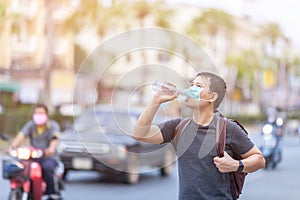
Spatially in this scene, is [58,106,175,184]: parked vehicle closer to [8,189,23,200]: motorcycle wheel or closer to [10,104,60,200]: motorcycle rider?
[10,104,60,200]: motorcycle rider

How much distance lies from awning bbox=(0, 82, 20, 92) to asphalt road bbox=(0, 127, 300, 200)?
2950 centimetres

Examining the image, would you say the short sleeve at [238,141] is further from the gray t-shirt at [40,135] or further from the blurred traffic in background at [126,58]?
the gray t-shirt at [40,135]

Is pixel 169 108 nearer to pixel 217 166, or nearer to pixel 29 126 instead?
pixel 217 166

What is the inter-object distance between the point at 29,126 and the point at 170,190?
5.25 metres

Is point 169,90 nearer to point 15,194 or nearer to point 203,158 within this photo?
point 203,158

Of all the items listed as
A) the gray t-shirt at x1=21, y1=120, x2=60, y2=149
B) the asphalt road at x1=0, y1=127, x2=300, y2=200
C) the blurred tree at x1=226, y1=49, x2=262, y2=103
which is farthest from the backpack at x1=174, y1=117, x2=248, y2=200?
the blurred tree at x1=226, y1=49, x2=262, y2=103

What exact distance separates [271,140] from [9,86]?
29746 mm

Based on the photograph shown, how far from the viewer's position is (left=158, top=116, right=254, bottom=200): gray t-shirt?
425 centimetres

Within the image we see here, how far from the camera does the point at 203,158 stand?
426 cm

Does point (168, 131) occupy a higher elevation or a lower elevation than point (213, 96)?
lower

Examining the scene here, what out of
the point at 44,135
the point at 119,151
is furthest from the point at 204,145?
the point at 119,151

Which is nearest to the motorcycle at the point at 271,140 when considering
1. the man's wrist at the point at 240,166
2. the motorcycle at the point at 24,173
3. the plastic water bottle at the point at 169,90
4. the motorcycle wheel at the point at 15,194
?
the motorcycle at the point at 24,173

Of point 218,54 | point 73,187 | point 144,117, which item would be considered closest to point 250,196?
point 73,187

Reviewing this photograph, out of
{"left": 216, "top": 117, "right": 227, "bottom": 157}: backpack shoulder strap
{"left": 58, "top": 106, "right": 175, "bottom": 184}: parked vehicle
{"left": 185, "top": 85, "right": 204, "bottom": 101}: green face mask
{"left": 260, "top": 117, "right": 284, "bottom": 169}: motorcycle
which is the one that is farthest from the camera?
{"left": 260, "top": 117, "right": 284, "bottom": 169}: motorcycle
